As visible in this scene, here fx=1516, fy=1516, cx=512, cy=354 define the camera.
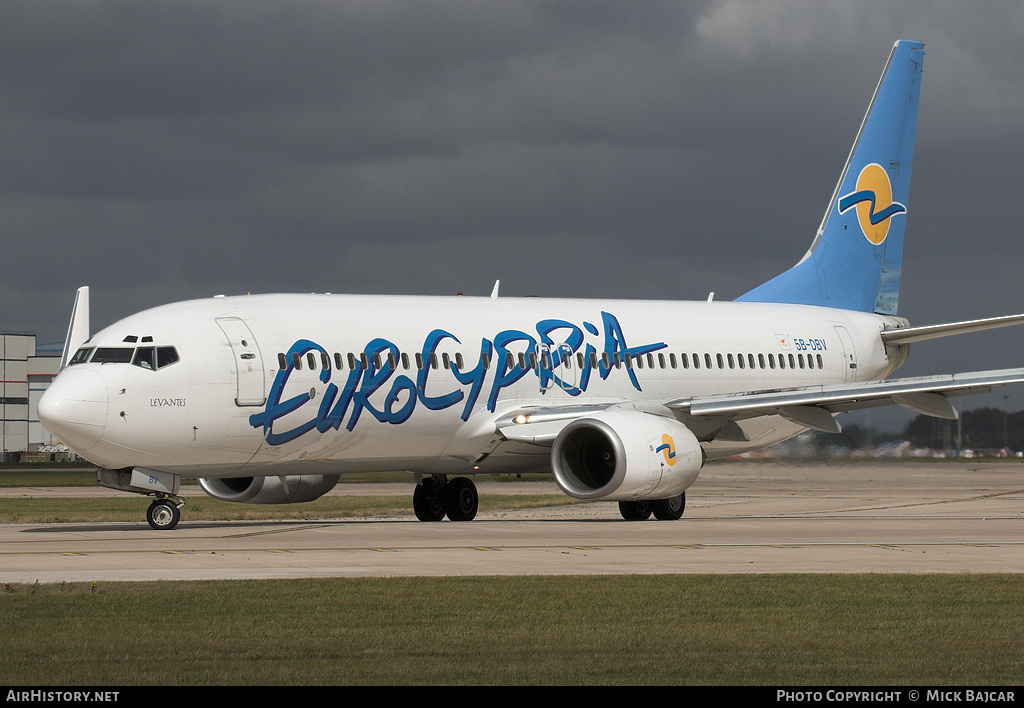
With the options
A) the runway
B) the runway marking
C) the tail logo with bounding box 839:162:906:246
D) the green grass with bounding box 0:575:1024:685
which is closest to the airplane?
the runway

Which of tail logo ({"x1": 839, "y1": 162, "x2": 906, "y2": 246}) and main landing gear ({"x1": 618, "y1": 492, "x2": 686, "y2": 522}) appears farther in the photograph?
tail logo ({"x1": 839, "y1": 162, "x2": 906, "y2": 246})

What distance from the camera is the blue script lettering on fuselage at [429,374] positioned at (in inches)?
1044

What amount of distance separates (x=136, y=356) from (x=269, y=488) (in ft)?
19.5

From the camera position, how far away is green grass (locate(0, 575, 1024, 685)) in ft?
36.5

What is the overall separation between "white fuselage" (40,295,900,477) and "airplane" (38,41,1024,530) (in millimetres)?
37

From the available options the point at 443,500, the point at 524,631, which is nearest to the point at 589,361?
the point at 443,500

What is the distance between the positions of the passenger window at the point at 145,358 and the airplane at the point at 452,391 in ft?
0.12

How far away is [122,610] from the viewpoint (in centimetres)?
1433

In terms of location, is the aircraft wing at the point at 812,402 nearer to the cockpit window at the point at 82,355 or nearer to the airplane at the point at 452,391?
the airplane at the point at 452,391

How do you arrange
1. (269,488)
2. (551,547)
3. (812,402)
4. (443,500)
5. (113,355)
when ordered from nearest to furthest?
(551,547), (113,355), (812,402), (269,488), (443,500)

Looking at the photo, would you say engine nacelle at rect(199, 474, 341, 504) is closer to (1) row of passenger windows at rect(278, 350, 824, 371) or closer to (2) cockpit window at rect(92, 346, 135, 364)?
(1) row of passenger windows at rect(278, 350, 824, 371)

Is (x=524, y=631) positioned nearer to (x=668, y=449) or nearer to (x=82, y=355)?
(x=82, y=355)

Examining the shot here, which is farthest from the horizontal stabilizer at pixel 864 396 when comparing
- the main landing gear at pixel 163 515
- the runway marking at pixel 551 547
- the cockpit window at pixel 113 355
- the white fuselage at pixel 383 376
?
the cockpit window at pixel 113 355

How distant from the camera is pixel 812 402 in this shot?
29.6m
